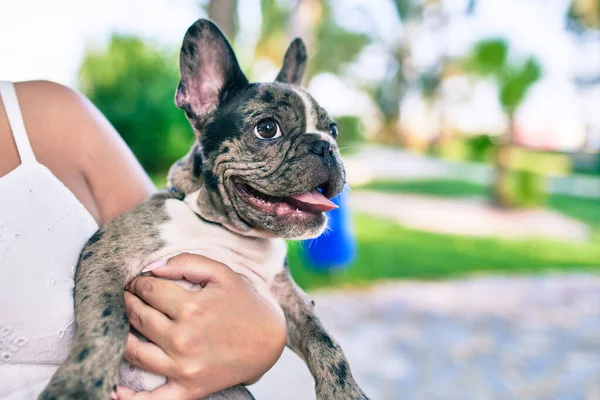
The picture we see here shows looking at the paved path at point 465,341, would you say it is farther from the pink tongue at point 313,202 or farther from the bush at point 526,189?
the bush at point 526,189

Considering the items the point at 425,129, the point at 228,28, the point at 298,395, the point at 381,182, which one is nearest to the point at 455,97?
the point at 425,129

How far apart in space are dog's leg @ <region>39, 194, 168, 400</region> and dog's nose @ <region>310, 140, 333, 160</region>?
546 millimetres

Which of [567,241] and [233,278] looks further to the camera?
[567,241]

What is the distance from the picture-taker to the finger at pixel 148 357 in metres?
1.67

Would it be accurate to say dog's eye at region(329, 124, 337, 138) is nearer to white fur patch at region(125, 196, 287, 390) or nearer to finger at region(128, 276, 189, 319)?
white fur patch at region(125, 196, 287, 390)

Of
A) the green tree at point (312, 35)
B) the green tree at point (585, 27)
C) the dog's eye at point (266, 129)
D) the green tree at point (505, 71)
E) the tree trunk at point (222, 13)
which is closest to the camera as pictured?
the dog's eye at point (266, 129)

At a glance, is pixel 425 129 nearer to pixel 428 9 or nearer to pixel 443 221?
pixel 428 9

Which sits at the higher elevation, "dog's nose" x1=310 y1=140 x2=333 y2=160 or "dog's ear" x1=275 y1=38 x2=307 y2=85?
"dog's ear" x1=275 y1=38 x2=307 y2=85

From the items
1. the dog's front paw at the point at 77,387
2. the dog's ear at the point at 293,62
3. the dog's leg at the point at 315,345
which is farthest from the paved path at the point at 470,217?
the dog's front paw at the point at 77,387

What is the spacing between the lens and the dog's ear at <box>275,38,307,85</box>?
8.09 feet

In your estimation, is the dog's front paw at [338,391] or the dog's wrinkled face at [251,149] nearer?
the dog's front paw at [338,391]

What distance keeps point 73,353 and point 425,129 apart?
149 ft

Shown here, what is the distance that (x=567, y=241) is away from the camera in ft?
41.5

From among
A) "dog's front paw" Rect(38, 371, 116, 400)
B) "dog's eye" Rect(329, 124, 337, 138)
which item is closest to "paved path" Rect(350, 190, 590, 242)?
"dog's eye" Rect(329, 124, 337, 138)
